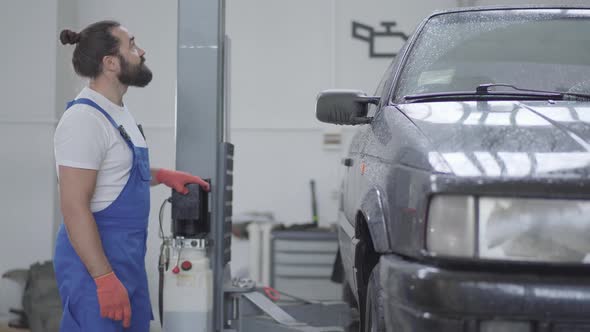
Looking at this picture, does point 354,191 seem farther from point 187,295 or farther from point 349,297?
point 349,297

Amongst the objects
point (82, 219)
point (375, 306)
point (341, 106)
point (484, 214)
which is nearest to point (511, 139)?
point (484, 214)

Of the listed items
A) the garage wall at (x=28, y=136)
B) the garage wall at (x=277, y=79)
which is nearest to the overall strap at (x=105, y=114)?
the garage wall at (x=28, y=136)

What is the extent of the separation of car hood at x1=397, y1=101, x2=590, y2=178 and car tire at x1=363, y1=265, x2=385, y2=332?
1.26 feet

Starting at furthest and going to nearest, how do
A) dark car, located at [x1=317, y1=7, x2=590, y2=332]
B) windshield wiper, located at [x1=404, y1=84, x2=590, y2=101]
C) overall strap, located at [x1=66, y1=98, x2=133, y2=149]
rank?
overall strap, located at [x1=66, y1=98, x2=133, y2=149]
windshield wiper, located at [x1=404, y1=84, x2=590, y2=101]
dark car, located at [x1=317, y1=7, x2=590, y2=332]

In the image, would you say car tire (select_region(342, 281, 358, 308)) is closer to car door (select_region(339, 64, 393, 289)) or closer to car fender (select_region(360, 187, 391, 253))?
car door (select_region(339, 64, 393, 289))

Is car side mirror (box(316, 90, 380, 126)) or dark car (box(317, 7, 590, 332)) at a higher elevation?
car side mirror (box(316, 90, 380, 126))

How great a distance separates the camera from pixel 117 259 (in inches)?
92.9

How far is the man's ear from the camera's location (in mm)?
2469

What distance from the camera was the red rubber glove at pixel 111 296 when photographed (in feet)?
7.25

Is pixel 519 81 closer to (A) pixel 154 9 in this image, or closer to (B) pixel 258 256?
(B) pixel 258 256

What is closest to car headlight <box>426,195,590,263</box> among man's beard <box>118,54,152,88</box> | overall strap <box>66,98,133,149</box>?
overall strap <box>66,98,133,149</box>

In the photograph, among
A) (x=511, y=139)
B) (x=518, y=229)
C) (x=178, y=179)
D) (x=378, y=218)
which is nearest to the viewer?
(x=518, y=229)

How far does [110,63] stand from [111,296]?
86cm

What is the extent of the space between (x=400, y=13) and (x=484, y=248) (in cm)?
601
